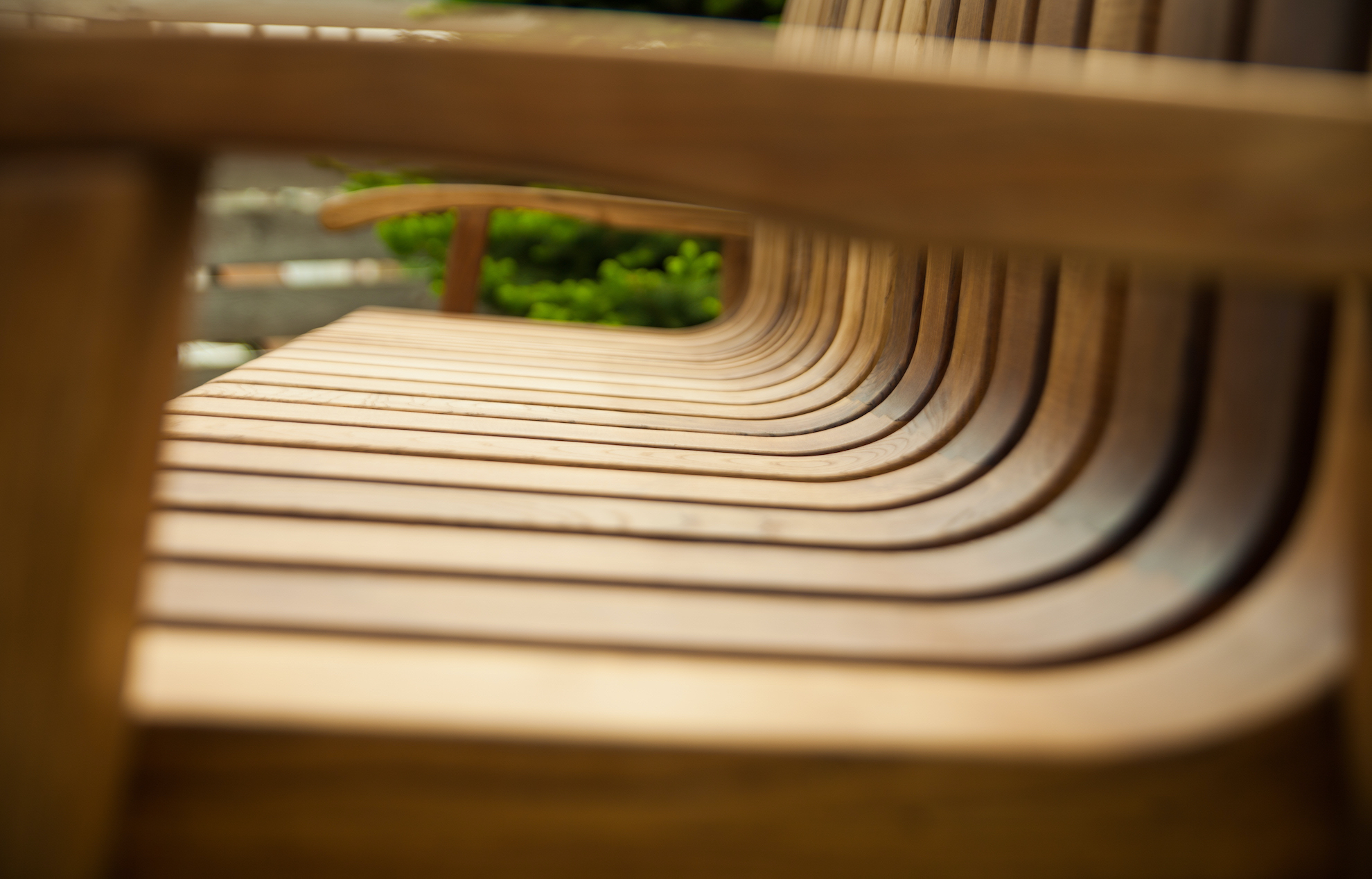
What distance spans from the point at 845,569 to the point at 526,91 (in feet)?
1.45

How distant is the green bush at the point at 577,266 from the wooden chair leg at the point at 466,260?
1.22m

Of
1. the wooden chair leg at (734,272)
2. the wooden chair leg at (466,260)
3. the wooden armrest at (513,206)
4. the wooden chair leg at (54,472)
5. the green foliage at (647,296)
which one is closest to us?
the wooden chair leg at (54,472)

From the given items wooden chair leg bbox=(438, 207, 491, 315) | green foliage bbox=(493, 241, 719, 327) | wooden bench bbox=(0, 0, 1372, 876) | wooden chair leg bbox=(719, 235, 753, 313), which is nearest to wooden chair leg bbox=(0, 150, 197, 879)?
wooden bench bbox=(0, 0, 1372, 876)

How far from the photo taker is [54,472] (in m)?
0.44

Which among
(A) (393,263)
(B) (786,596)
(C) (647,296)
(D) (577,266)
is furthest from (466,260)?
(A) (393,263)

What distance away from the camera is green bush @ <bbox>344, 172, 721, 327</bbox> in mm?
3738

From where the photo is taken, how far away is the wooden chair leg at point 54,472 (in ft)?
1.44

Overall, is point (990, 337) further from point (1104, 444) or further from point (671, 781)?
point (671, 781)

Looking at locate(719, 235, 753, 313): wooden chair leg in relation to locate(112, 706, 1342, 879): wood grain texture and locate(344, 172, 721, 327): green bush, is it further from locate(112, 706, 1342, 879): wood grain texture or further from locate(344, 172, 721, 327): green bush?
locate(112, 706, 1342, 879): wood grain texture

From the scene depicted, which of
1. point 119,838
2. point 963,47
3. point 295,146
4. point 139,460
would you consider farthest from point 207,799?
point 963,47

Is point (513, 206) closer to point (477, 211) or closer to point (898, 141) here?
point (477, 211)

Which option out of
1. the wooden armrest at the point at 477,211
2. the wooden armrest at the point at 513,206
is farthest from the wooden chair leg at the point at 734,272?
the wooden armrest at the point at 513,206

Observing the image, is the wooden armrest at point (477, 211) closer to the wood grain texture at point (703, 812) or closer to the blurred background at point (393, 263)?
the blurred background at point (393, 263)

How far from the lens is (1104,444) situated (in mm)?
816
